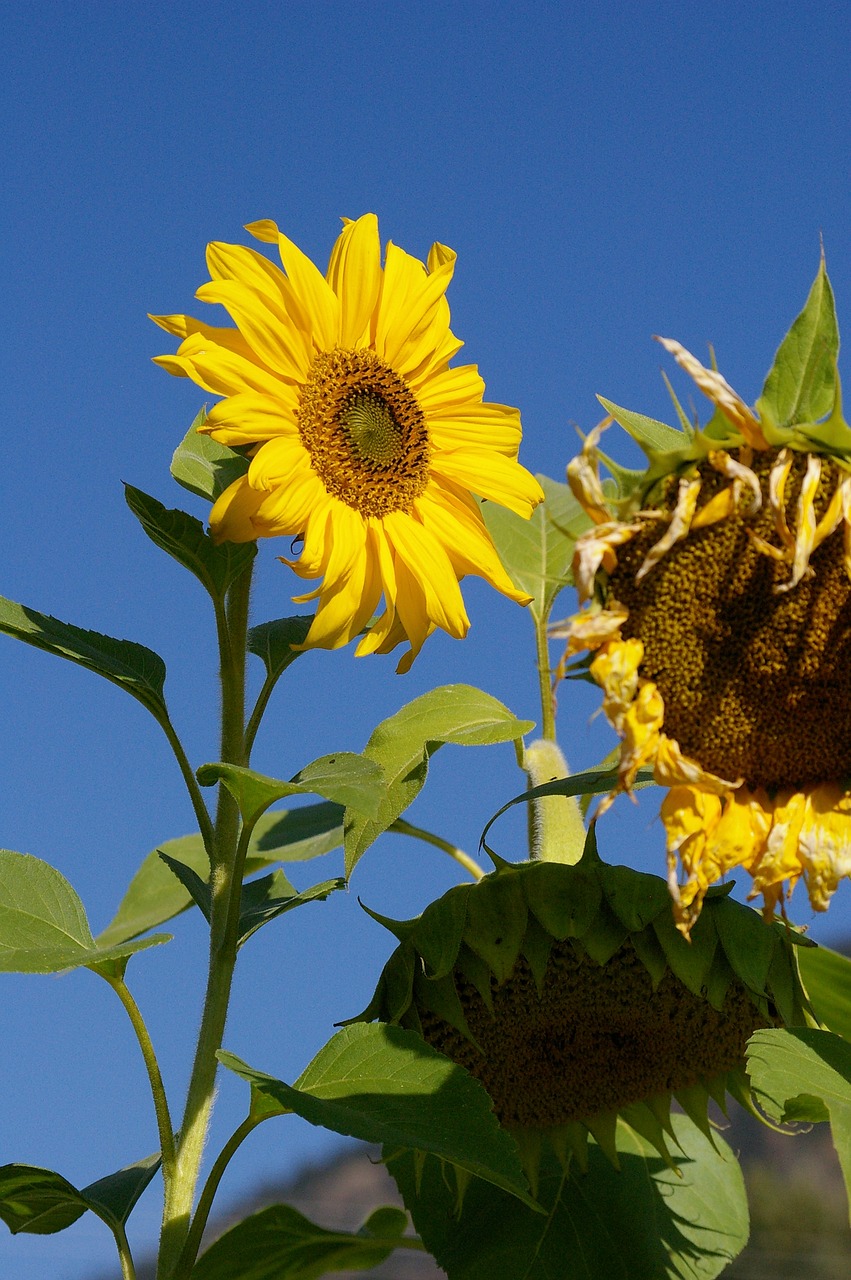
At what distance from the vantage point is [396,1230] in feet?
5.67

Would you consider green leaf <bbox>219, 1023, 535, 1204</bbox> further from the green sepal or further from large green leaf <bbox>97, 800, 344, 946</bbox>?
large green leaf <bbox>97, 800, 344, 946</bbox>

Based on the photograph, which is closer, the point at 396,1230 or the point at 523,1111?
the point at 523,1111

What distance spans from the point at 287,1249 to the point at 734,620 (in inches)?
38.0

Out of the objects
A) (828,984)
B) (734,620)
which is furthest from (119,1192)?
(734,620)

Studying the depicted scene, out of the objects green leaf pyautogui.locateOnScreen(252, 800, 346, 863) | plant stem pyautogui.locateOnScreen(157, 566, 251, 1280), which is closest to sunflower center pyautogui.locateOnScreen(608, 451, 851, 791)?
plant stem pyautogui.locateOnScreen(157, 566, 251, 1280)

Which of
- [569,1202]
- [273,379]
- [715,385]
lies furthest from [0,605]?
[569,1202]

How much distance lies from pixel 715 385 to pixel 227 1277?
106cm

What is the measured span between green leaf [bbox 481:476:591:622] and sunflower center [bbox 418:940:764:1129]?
462 mm

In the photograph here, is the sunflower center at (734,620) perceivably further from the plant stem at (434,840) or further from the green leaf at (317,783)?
the plant stem at (434,840)

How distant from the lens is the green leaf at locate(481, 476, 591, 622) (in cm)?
156

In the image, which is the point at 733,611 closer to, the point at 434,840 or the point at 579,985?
the point at 579,985

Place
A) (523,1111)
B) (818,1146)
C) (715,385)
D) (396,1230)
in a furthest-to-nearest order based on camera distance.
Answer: (818,1146), (396,1230), (523,1111), (715,385)

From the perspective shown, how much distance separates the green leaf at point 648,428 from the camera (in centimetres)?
105

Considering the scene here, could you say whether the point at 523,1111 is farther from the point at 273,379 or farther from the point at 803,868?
the point at 273,379
